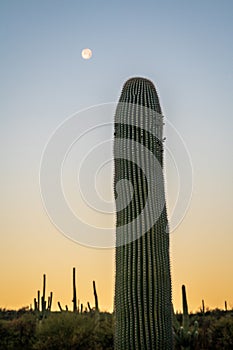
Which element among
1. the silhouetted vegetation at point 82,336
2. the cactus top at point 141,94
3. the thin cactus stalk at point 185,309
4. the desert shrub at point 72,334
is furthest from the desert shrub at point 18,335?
the cactus top at point 141,94

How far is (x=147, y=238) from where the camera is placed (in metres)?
9.20

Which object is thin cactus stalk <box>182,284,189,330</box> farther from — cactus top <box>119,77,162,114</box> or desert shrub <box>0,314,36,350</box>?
cactus top <box>119,77,162,114</box>

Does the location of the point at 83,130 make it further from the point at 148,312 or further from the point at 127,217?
the point at 148,312

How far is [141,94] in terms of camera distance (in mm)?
10336

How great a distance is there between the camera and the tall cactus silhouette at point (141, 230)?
8.91 metres

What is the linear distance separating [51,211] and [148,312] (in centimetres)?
458

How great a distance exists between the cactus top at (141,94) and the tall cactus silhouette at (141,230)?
0.06 feet

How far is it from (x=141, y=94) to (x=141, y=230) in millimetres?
2760

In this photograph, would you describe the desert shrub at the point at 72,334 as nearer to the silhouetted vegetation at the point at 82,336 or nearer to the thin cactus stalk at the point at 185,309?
the silhouetted vegetation at the point at 82,336

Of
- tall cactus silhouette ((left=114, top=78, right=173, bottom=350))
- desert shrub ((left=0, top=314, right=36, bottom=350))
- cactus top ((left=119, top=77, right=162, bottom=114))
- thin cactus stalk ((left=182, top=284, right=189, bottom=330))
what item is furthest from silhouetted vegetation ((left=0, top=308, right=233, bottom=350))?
cactus top ((left=119, top=77, right=162, bottom=114))

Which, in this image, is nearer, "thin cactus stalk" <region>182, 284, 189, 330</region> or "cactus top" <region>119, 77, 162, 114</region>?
"cactus top" <region>119, 77, 162, 114</region>

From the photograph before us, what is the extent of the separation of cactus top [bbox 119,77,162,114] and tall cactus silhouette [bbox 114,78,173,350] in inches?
0.8

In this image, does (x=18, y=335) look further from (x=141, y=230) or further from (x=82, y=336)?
(x=141, y=230)

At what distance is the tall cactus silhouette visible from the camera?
8.91 m
